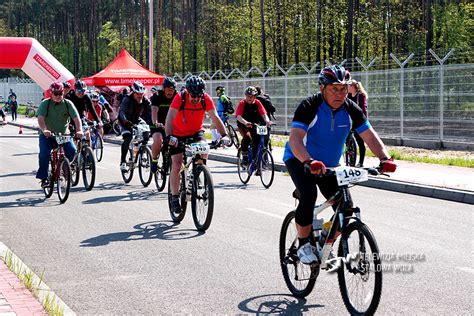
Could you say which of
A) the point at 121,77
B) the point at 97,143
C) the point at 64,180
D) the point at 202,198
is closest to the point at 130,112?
the point at 64,180

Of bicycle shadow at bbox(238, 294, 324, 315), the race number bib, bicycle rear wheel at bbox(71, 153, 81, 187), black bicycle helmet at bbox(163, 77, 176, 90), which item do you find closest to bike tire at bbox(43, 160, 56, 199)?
bicycle rear wheel at bbox(71, 153, 81, 187)

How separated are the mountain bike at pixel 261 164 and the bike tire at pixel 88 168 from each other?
2.89 metres

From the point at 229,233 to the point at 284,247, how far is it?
9.67ft

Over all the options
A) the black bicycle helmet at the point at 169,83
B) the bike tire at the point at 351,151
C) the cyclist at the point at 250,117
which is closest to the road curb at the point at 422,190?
the bike tire at the point at 351,151

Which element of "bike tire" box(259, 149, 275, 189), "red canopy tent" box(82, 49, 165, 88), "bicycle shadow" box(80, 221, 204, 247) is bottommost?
"bicycle shadow" box(80, 221, 204, 247)

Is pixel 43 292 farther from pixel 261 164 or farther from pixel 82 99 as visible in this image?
pixel 82 99

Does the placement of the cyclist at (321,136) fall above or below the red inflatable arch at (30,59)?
below

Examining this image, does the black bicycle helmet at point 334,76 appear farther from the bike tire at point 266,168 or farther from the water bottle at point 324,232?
the bike tire at point 266,168

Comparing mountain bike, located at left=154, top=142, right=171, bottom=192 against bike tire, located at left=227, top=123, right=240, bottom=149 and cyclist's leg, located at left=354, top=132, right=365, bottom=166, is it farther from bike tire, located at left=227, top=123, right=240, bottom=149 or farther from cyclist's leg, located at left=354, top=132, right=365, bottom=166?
bike tire, located at left=227, top=123, right=240, bottom=149

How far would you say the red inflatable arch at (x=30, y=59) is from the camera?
25750 mm

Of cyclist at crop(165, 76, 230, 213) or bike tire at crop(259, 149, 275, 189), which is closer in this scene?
cyclist at crop(165, 76, 230, 213)

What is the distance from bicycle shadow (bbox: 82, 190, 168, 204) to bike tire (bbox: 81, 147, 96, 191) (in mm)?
798

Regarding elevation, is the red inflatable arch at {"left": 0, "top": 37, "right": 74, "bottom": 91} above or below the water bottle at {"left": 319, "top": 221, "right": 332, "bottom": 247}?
above

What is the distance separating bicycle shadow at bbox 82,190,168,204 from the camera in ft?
42.1
